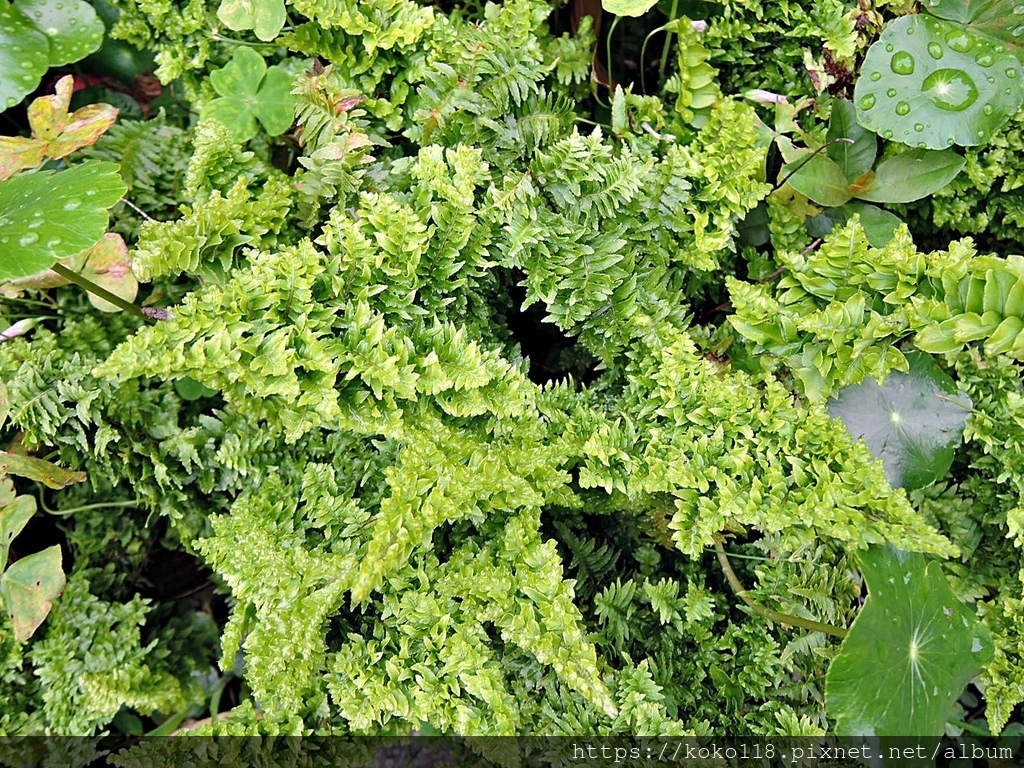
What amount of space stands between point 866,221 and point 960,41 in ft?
1.69

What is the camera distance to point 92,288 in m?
1.95

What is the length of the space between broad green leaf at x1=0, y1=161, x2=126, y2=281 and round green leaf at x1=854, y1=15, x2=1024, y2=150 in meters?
1.99

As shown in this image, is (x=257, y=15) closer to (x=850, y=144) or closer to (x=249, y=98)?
(x=249, y=98)

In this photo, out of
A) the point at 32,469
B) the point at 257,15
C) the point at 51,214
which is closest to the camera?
the point at 51,214

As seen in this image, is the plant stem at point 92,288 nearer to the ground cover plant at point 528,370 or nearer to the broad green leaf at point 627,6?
the ground cover plant at point 528,370

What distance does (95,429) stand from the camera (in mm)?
2160

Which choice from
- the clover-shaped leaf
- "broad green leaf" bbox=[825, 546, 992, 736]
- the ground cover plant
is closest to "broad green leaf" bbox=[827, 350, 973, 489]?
the ground cover plant

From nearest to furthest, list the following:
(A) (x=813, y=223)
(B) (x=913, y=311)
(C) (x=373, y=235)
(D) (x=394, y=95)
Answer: (B) (x=913, y=311), (C) (x=373, y=235), (D) (x=394, y=95), (A) (x=813, y=223)

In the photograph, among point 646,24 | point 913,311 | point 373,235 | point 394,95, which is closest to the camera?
point 913,311

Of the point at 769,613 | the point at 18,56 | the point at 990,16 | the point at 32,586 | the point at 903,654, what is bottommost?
the point at 32,586

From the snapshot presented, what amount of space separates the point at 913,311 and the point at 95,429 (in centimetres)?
225

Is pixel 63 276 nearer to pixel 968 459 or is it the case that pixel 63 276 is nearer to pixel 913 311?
pixel 913 311

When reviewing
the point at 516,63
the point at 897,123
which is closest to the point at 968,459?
the point at 897,123

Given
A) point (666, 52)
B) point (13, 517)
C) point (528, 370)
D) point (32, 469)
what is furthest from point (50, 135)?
point (666, 52)
